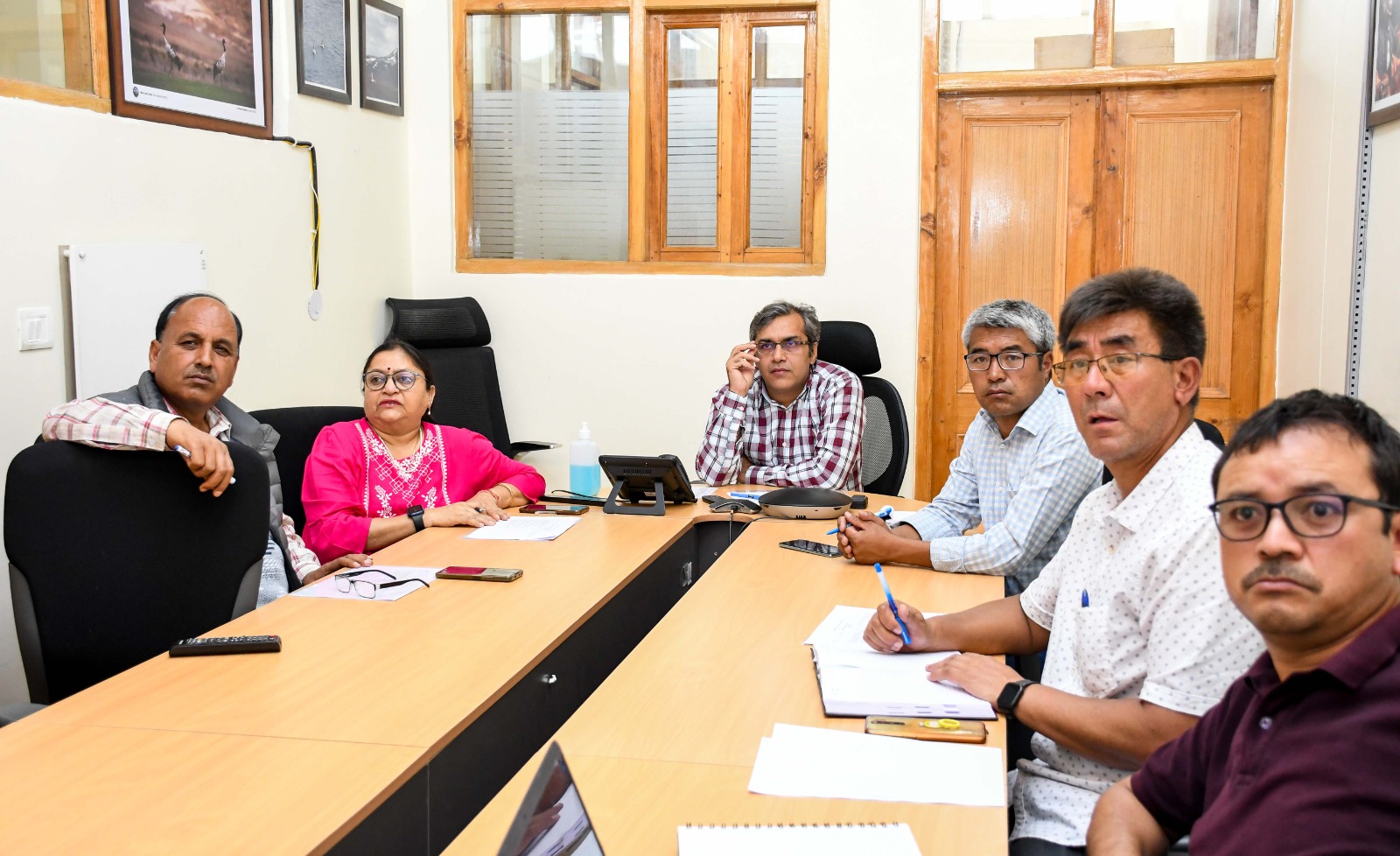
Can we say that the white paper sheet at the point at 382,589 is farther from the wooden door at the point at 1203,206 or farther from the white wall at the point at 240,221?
the wooden door at the point at 1203,206

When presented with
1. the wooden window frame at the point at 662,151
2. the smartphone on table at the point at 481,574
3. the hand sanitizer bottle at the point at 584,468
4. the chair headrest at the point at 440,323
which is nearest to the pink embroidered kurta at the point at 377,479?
the hand sanitizer bottle at the point at 584,468

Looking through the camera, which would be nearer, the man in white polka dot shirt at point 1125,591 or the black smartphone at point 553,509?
the man in white polka dot shirt at point 1125,591

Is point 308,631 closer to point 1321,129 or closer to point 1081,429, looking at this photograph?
point 1081,429

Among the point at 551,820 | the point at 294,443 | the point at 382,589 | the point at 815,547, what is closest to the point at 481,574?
the point at 382,589

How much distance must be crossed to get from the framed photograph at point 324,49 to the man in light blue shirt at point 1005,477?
2.67 m

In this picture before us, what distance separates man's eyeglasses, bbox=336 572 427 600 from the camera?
2.20 metres

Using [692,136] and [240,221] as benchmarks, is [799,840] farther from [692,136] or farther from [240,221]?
[692,136]

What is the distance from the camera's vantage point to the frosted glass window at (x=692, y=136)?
15.4 ft

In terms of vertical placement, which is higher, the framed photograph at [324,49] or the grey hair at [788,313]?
the framed photograph at [324,49]

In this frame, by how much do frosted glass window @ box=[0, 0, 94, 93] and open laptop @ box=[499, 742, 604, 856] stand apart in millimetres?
2744

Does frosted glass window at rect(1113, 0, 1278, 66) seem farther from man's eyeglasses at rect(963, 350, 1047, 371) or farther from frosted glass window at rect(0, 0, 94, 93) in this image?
frosted glass window at rect(0, 0, 94, 93)

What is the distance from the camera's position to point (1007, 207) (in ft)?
14.8

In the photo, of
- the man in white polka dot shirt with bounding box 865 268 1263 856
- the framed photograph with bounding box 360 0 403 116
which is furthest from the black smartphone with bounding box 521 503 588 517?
the framed photograph with bounding box 360 0 403 116

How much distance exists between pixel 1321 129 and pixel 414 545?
3.28m
